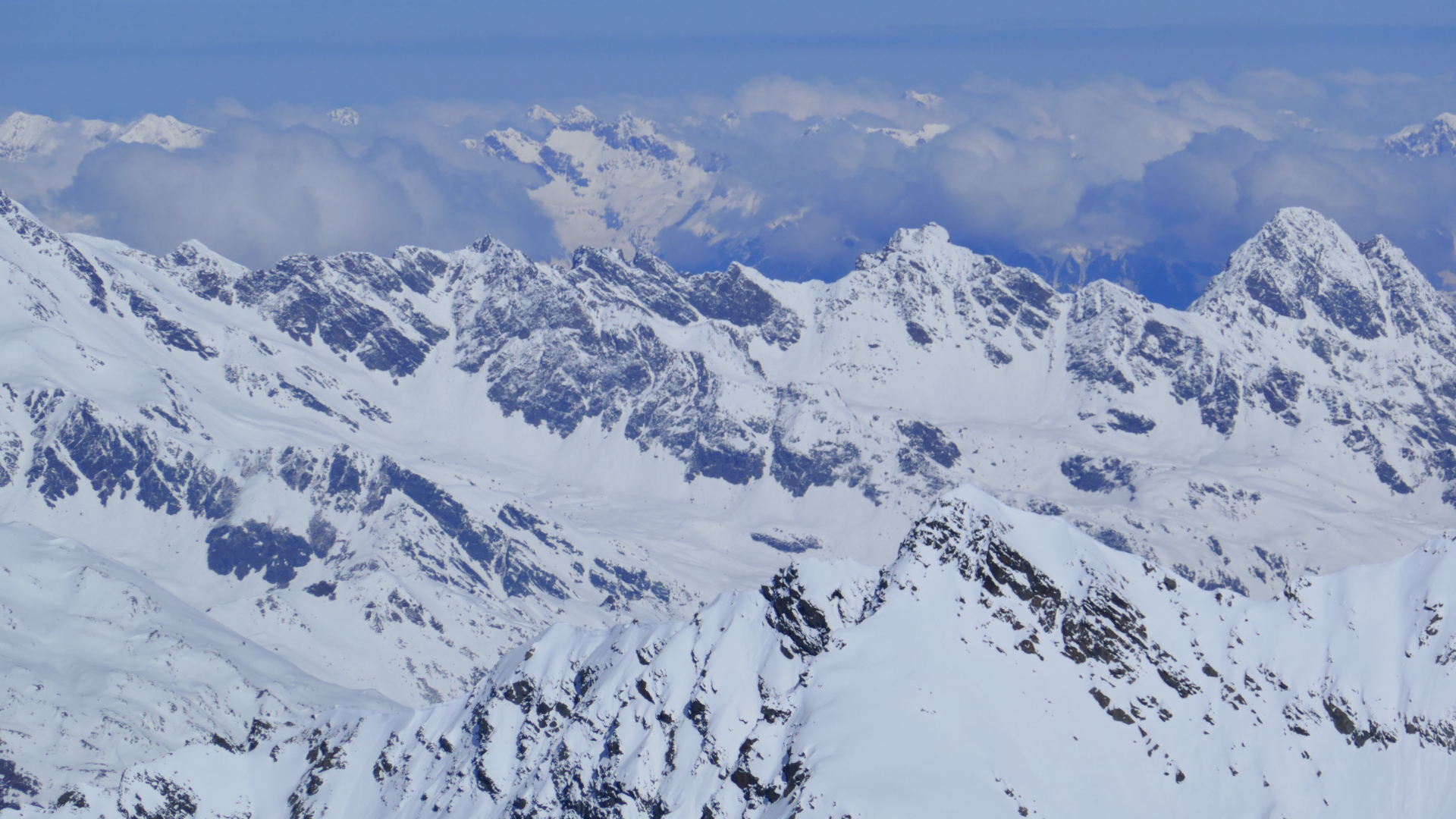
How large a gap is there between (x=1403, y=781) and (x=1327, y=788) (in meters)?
8.54

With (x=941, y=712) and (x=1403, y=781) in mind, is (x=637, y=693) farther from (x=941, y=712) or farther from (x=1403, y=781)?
(x=1403, y=781)

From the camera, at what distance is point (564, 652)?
18800 centimetres

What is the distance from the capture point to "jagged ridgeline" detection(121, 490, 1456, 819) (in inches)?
5408

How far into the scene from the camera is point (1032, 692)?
14362cm

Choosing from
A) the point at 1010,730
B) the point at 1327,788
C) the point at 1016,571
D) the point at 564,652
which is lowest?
the point at 564,652

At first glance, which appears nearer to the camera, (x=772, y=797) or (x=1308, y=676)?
(x=772, y=797)

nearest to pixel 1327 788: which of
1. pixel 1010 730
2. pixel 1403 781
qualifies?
pixel 1403 781

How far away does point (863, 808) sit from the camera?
122 m

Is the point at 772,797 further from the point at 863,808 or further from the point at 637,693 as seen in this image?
the point at 637,693

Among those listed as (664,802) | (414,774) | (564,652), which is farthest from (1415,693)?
(414,774)

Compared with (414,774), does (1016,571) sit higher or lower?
higher

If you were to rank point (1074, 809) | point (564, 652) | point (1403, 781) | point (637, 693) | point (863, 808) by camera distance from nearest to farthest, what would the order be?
point (863, 808) → point (1074, 809) → point (1403, 781) → point (637, 693) → point (564, 652)

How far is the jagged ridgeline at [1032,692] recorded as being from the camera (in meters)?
137

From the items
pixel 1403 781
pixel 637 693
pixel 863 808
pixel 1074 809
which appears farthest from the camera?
pixel 637 693
